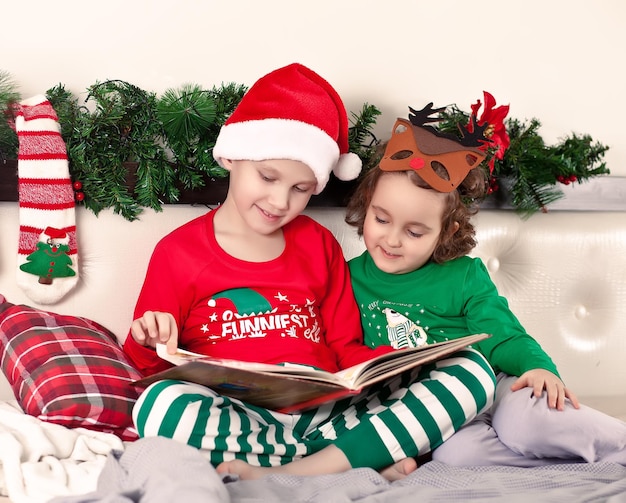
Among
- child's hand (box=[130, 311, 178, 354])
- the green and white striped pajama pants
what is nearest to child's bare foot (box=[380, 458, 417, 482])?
the green and white striped pajama pants

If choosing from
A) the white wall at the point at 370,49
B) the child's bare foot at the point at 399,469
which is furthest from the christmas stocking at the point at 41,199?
the child's bare foot at the point at 399,469

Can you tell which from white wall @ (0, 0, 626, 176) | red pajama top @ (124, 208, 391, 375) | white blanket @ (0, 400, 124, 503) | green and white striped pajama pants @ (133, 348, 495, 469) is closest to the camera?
white blanket @ (0, 400, 124, 503)

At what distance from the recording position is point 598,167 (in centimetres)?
163

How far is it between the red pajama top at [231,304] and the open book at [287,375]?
0.17m

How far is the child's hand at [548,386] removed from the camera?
1097 mm

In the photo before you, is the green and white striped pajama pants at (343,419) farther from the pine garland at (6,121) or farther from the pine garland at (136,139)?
the pine garland at (6,121)

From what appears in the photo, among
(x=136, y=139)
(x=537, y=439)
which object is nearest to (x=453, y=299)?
(x=537, y=439)

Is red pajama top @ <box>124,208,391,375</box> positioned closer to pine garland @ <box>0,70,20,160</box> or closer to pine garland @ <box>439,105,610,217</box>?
pine garland @ <box>0,70,20,160</box>

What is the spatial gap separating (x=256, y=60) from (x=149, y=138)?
0.30 m

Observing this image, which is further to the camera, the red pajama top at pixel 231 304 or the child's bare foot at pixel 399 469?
the red pajama top at pixel 231 304

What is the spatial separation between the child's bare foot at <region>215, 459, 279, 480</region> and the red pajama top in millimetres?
261

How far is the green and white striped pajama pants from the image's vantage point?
0.99 metres

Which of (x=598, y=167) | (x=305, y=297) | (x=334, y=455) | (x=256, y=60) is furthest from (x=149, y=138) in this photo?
(x=598, y=167)

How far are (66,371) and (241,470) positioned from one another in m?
0.35
